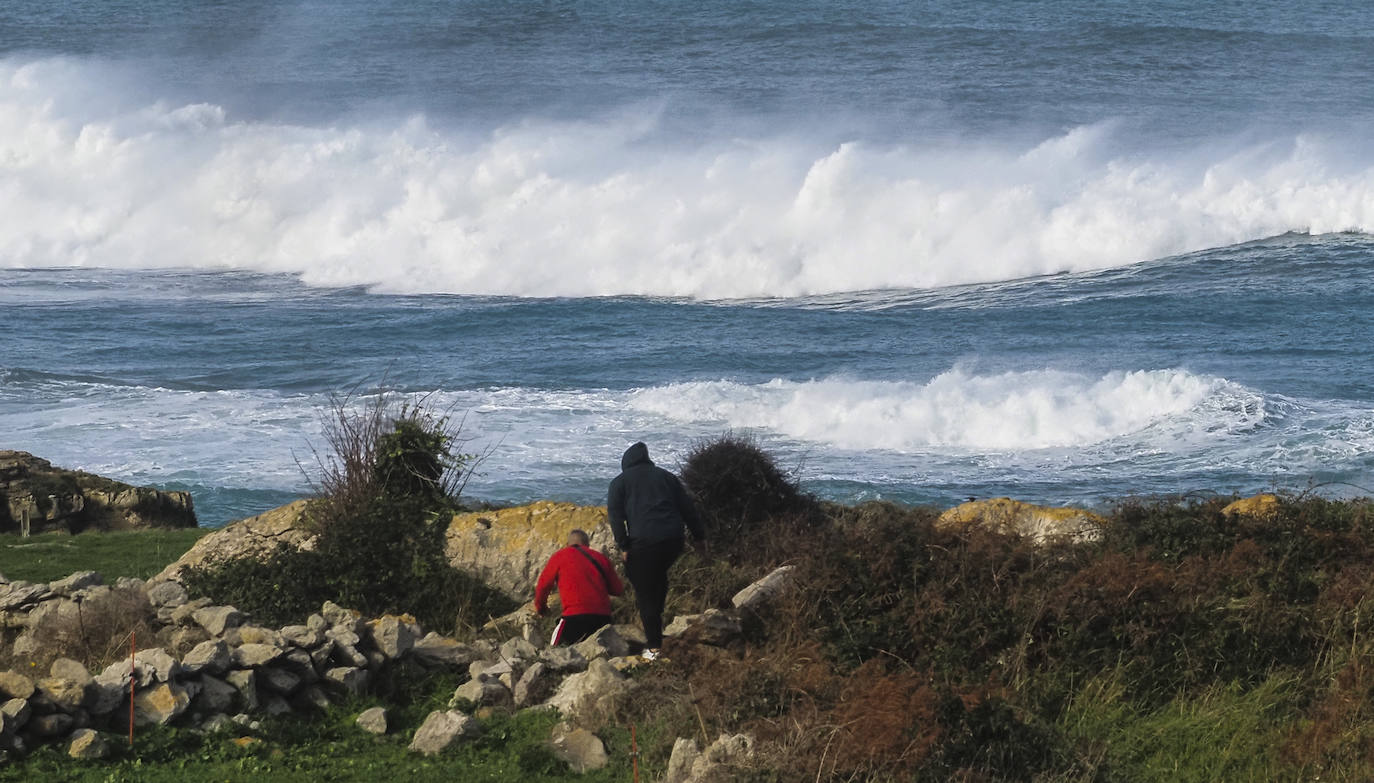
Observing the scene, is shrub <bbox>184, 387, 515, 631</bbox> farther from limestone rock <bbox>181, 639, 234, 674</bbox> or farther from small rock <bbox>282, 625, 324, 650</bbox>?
limestone rock <bbox>181, 639, 234, 674</bbox>

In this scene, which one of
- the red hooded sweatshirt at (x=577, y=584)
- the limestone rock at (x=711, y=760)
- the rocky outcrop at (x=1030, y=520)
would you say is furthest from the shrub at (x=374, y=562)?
the limestone rock at (x=711, y=760)

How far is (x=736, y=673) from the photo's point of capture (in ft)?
29.2

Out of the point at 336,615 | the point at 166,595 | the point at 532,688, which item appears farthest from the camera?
the point at 166,595

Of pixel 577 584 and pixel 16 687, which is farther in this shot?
pixel 577 584

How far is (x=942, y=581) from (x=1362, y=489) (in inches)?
428

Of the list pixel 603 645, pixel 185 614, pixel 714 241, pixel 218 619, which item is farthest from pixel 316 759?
pixel 714 241

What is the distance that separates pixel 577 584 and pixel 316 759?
2.55 m

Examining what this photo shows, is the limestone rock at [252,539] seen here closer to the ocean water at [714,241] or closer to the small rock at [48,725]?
the small rock at [48,725]

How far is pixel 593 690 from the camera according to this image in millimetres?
8992

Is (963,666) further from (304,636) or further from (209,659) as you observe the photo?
(209,659)

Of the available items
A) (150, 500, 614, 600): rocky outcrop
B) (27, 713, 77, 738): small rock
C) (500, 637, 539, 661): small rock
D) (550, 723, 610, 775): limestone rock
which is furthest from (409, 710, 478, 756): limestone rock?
(150, 500, 614, 600): rocky outcrop

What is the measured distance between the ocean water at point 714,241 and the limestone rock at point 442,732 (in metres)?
7.37

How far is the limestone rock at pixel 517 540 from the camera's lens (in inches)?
495

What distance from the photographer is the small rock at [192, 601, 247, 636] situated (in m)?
10.1
